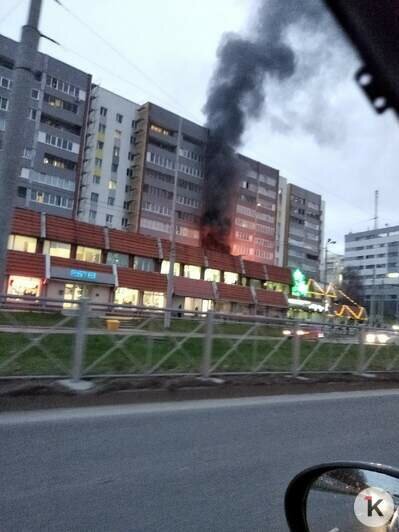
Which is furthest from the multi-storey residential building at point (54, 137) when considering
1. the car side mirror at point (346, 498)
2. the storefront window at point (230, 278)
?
Result: the car side mirror at point (346, 498)

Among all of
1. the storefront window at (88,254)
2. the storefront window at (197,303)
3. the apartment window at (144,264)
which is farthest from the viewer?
the storefront window at (197,303)

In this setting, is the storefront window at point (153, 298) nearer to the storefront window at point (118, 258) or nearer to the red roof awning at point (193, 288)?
the red roof awning at point (193, 288)

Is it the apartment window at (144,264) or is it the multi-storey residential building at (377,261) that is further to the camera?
the multi-storey residential building at (377,261)

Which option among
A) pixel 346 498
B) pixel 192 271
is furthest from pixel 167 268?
pixel 346 498

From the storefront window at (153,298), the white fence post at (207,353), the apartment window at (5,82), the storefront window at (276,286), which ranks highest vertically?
the apartment window at (5,82)

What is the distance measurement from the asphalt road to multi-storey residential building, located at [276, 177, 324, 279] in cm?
8865

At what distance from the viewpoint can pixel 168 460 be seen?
15.4 feet

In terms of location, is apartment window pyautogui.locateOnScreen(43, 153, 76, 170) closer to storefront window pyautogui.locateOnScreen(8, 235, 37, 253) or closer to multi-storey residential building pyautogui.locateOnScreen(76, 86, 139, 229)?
multi-storey residential building pyautogui.locateOnScreen(76, 86, 139, 229)

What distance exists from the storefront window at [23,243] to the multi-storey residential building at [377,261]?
5145 centimetres

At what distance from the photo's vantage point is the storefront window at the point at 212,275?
55375 mm

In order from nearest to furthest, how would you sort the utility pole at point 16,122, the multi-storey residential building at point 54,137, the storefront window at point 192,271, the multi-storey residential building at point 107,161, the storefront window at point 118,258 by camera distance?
1. the utility pole at point 16,122
2. the storefront window at point 118,258
3. the storefront window at point 192,271
4. the multi-storey residential building at point 54,137
5. the multi-storey residential building at point 107,161

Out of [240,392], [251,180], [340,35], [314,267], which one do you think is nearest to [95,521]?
[340,35]

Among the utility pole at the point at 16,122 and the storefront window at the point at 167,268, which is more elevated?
the storefront window at the point at 167,268

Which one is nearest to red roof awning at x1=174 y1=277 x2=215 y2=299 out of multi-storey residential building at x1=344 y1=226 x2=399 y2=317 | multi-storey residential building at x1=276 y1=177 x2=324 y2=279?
multi-storey residential building at x1=344 y1=226 x2=399 y2=317
